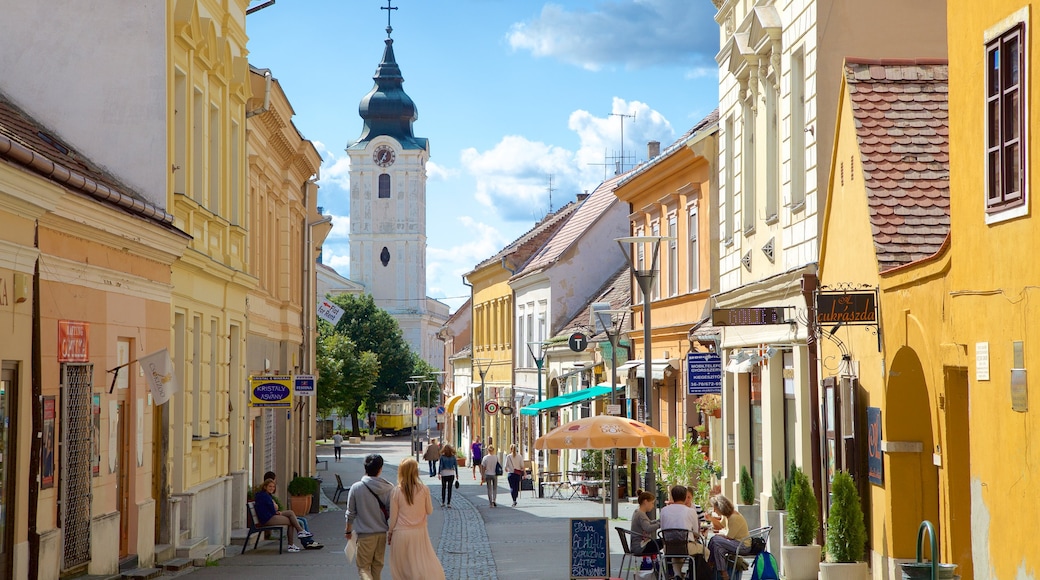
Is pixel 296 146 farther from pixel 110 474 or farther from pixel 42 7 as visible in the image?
pixel 110 474

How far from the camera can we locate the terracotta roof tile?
49.8ft

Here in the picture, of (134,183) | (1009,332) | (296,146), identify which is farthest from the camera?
(296,146)

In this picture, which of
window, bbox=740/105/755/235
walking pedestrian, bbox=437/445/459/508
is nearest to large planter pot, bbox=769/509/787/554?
window, bbox=740/105/755/235

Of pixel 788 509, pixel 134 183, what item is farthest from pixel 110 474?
pixel 788 509

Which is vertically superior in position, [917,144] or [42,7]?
[42,7]

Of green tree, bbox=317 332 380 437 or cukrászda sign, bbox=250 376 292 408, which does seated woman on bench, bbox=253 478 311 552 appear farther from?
green tree, bbox=317 332 380 437

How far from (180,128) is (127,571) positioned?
6.44 m

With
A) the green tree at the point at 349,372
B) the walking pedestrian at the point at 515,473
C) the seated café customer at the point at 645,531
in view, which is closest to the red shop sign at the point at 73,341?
the seated café customer at the point at 645,531

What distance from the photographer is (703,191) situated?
28.7 m

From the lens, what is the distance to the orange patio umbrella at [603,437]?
21.9m

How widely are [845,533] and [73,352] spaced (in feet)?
26.9

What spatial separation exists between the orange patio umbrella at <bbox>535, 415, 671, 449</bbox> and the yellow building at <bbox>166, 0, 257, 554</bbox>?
519cm

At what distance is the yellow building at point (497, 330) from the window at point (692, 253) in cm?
2038

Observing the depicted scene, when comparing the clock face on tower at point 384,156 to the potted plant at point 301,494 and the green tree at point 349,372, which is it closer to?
the green tree at point 349,372
